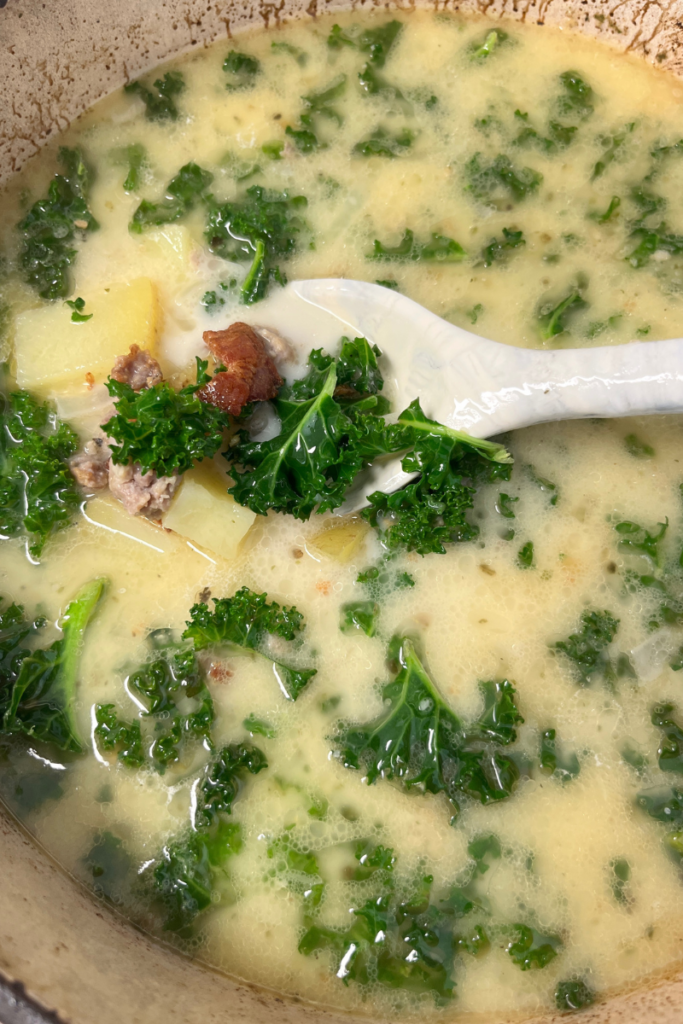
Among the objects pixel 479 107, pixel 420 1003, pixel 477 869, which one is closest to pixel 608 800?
pixel 477 869

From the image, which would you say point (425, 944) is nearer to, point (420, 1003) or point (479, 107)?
point (420, 1003)

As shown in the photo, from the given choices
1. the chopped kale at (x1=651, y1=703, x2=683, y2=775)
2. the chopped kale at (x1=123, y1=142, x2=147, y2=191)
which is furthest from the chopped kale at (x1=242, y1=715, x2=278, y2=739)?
the chopped kale at (x1=123, y1=142, x2=147, y2=191)

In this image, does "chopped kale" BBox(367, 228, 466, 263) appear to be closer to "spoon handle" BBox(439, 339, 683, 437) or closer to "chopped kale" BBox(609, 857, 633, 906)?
"spoon handle" BBox(439, 339, 683, 437)

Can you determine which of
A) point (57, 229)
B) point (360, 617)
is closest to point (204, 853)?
point (360, 617)

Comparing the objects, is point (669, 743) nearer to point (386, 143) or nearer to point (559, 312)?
point (559, 312)

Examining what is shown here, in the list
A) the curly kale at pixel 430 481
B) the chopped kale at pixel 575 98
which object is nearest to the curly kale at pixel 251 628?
the curly kale at pixel 430 481

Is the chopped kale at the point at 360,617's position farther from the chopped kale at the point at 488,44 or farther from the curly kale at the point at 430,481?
the chopped kale at the point at 488,44
